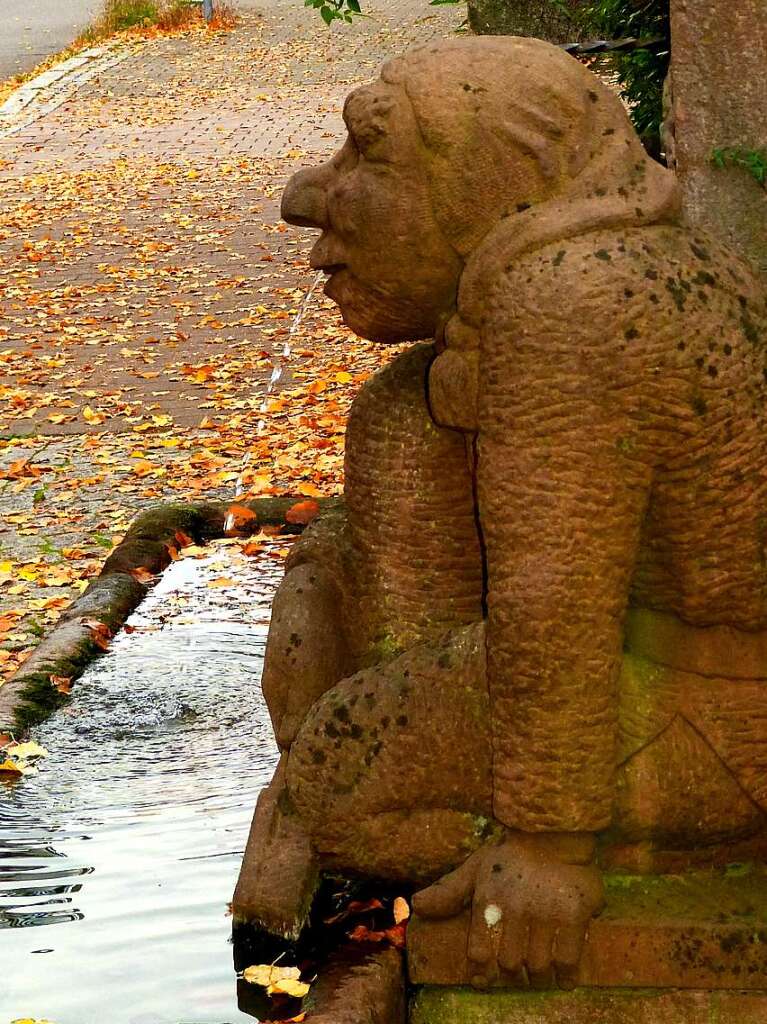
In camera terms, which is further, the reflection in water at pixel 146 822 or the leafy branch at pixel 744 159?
the leafy branch at pixel 744 159

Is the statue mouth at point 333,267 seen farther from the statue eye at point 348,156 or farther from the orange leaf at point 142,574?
the orange leaf at point 142,574

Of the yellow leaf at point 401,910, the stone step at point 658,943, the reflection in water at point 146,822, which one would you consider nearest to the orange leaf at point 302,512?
the reflection in water at point 146,822

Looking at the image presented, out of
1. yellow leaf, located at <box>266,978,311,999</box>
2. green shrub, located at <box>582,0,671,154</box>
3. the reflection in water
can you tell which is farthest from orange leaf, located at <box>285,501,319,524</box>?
yellow leaf, located at <box>266,978,311,999</box>

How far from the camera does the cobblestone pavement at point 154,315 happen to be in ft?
26.8

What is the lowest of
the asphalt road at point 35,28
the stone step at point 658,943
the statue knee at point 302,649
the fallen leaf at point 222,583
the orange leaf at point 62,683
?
the asphalt road at point 35,28

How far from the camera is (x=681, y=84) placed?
186 inches

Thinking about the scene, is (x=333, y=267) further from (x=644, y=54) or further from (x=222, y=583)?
(x=644, y=54)

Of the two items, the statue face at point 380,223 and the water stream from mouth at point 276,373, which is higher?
the statue face at point 380,223

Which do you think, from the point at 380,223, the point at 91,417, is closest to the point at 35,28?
the point at 91,417

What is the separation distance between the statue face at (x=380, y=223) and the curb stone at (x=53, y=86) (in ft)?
60.1

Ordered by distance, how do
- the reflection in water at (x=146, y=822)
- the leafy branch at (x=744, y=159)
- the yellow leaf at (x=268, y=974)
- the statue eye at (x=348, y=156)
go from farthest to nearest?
the leafy branch at (x=744, y=159) → the reflection in water at (x=146, y=822) → the yellow leaf at (x=268, y=974) → the statue eye at (x=348, y=156)

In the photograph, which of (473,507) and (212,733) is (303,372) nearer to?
(212,733)

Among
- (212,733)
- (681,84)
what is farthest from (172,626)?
(681,84)

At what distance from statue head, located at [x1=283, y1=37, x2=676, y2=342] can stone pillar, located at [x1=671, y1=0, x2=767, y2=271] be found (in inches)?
72.6
